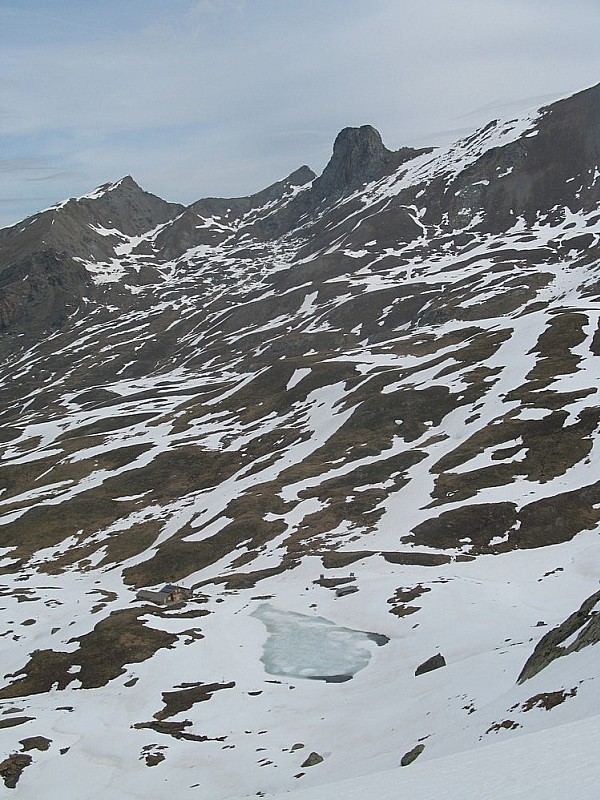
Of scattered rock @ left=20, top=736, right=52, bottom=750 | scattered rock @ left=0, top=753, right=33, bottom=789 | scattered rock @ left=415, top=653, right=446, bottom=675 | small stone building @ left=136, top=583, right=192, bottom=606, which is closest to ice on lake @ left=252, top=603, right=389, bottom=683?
scattered rock @ left=415, top=653, right=446, bottom=675

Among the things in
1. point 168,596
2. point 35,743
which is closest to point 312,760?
point 35,743

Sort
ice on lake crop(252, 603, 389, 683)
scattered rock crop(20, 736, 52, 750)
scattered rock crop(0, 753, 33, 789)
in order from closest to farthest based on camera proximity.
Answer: scattered rock crop(0, 753, 33, 789) → scattered rock crop(20, 736, 52, 750) → ice on lake crop(252, 603, 389, 683)

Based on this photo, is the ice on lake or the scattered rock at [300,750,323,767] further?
the ice on lake

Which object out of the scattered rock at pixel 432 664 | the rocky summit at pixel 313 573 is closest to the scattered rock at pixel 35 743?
the rocky summit at pixel 313 573

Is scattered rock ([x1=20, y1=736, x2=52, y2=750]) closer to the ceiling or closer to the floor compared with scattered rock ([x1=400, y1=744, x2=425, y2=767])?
closer to the floor

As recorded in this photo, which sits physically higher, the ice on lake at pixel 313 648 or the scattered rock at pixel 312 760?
the scattered rock at pixel 312 760

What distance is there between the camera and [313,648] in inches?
1692

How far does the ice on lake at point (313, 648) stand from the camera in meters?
39.5

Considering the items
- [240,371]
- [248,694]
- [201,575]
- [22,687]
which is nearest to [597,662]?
[248,694]

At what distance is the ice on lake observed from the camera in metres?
39.5

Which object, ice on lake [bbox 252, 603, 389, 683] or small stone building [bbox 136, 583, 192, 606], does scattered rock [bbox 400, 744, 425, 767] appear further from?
small stone building [bbox 136, 583, 192, 606]

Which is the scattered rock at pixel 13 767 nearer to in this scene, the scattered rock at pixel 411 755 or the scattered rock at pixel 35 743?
the scattered rock at pixel 35 743

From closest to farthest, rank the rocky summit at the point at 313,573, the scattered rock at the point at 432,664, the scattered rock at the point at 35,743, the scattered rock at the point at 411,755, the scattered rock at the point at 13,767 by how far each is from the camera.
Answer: the scattered rock at the point at 411,755 → the rocky summit at the point at 313,573 → the scattered rock at the point at 13,767 → the scattered rock at the point at 35,743 → the scattered rock at the point at 432,664

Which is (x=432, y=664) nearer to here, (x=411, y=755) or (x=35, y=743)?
(x=411, y=755)
